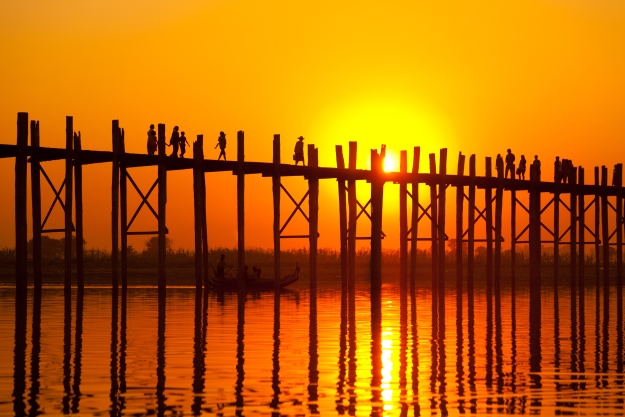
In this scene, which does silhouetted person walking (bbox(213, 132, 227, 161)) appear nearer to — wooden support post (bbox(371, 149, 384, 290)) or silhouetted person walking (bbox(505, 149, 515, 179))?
wooden support post (bbox(371, 149, 384, 290))

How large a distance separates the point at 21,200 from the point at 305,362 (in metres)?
14.2

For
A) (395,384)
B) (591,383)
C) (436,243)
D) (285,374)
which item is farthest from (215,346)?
(436,243)

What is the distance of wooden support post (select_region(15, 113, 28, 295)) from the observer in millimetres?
28188

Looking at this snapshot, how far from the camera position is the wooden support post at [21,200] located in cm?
2819

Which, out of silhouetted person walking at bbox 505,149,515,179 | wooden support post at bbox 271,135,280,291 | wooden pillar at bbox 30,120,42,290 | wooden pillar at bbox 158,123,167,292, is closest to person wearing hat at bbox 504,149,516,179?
silhouetted person walking at bbox 505,149,515,179

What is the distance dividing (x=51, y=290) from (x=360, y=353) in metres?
21.6

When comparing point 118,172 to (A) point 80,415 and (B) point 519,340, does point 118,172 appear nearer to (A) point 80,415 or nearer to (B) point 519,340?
(B) point 519,340

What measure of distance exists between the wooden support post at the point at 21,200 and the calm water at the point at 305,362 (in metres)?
1.52

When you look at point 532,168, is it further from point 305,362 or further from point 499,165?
point 305,362

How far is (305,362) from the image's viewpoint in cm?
1647

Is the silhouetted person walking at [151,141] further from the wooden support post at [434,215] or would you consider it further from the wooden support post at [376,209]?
the wooden support post at [434,215]

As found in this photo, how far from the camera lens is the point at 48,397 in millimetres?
13000

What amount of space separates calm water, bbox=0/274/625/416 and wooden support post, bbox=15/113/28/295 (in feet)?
5.00

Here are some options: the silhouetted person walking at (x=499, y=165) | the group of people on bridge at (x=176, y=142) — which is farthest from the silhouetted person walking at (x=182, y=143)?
the silhouetted person walking at (x=499, y=165)
